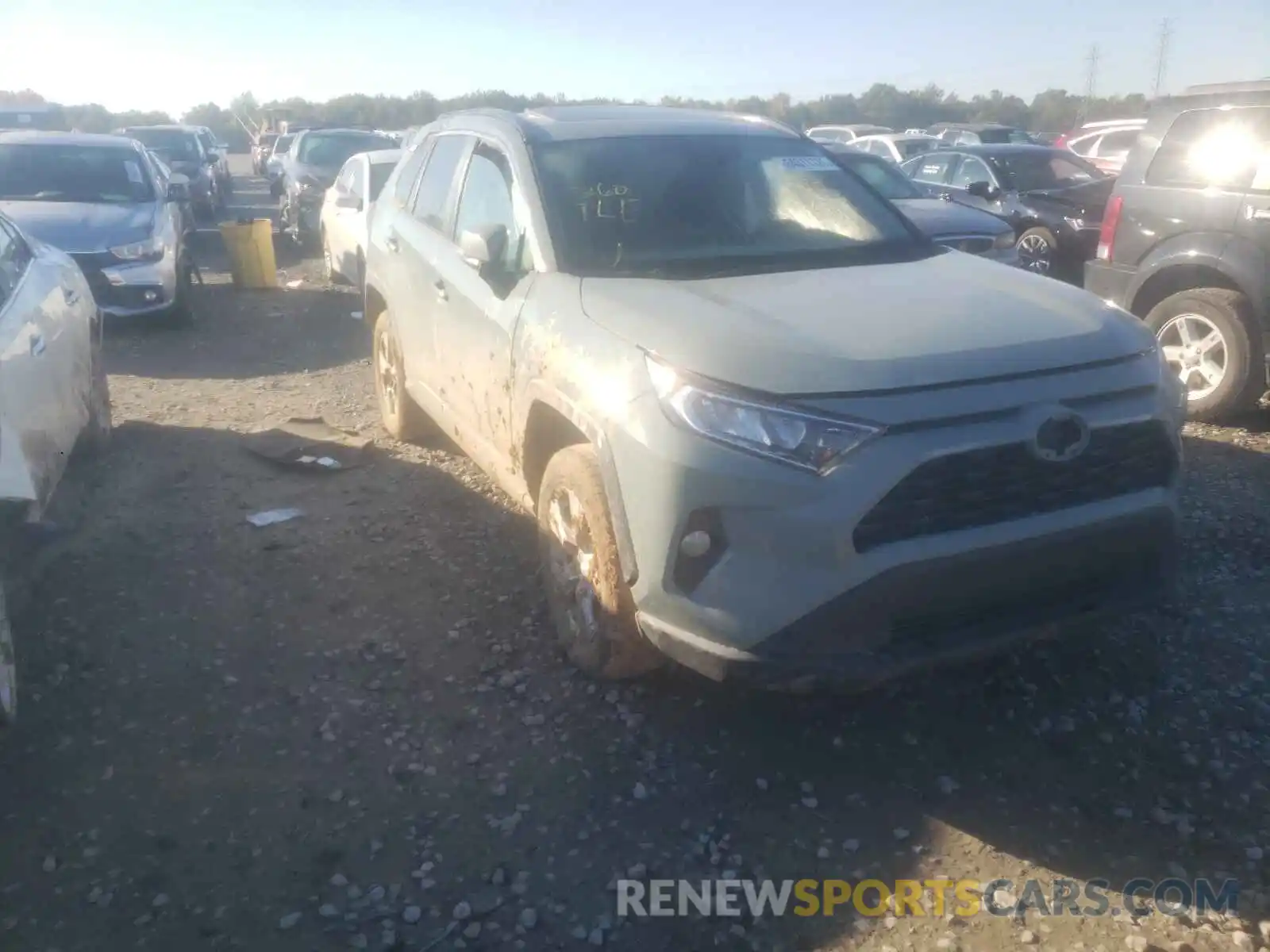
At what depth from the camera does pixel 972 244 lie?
8.76 metres

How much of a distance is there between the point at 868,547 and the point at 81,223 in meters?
8.80

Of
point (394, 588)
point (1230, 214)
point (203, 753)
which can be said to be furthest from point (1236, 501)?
point (203, 753)

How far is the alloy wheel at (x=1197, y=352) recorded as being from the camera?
21.6ft

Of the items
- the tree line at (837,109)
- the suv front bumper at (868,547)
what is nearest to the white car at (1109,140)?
the suv front bumper at (868,547)

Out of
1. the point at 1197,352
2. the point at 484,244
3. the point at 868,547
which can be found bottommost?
the point at 1197,352

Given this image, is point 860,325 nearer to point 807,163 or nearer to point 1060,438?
point 1060,438

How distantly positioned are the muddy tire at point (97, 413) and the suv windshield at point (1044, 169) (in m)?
10.0

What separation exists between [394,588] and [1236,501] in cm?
411

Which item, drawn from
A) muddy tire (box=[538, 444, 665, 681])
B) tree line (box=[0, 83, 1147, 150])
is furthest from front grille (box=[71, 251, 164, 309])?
tree line (box=[0, 83, 1147, 150])

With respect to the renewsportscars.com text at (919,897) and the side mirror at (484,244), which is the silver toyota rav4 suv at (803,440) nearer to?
the side mirror at (484,244)

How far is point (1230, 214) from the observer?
21.0 feet

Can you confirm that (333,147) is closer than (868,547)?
No

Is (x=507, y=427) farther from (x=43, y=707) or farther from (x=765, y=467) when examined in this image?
(x=43, y=707)

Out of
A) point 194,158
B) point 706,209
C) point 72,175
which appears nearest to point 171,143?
point 194,158
